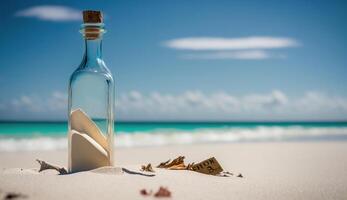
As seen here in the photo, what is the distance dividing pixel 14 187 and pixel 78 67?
841mm

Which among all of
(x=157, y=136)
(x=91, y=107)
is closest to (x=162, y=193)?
(x=91, y=107)

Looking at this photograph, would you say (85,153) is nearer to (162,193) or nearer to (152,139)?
(162,193)

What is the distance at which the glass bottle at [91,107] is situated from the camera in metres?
2.99

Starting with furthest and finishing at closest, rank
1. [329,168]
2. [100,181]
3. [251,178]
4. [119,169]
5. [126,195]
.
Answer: [329,168]
[251,178]
[119,169]
[100,181]
[126,195]

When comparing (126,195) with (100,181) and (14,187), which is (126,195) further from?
(14,187)

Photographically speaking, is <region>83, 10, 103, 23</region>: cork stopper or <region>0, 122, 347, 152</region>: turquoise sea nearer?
<region>83, 10, 103, 23</region>: cork stopper

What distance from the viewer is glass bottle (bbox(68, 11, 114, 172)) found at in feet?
9.81

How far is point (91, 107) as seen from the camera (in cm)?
307

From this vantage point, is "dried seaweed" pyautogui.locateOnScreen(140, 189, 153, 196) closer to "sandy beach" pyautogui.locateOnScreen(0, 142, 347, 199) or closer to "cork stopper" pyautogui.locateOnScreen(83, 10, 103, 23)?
"sandy beach" pyautogui.locateOnScreen(0, 142, 347, 199)

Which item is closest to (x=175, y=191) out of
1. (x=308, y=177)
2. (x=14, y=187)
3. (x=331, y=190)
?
(x=14, y=187)

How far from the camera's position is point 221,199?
262 cm

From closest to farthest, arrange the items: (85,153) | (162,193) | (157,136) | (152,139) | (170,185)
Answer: (162,193) → (170,185) → (85,153) → (152,139) → (157,136)

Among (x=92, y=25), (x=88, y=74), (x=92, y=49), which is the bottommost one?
(x=88, y=74)

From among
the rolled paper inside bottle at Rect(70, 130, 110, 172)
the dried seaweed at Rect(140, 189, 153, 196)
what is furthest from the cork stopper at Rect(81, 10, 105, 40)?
the dried seaweed at Rect(140, 189, 153, 196)
